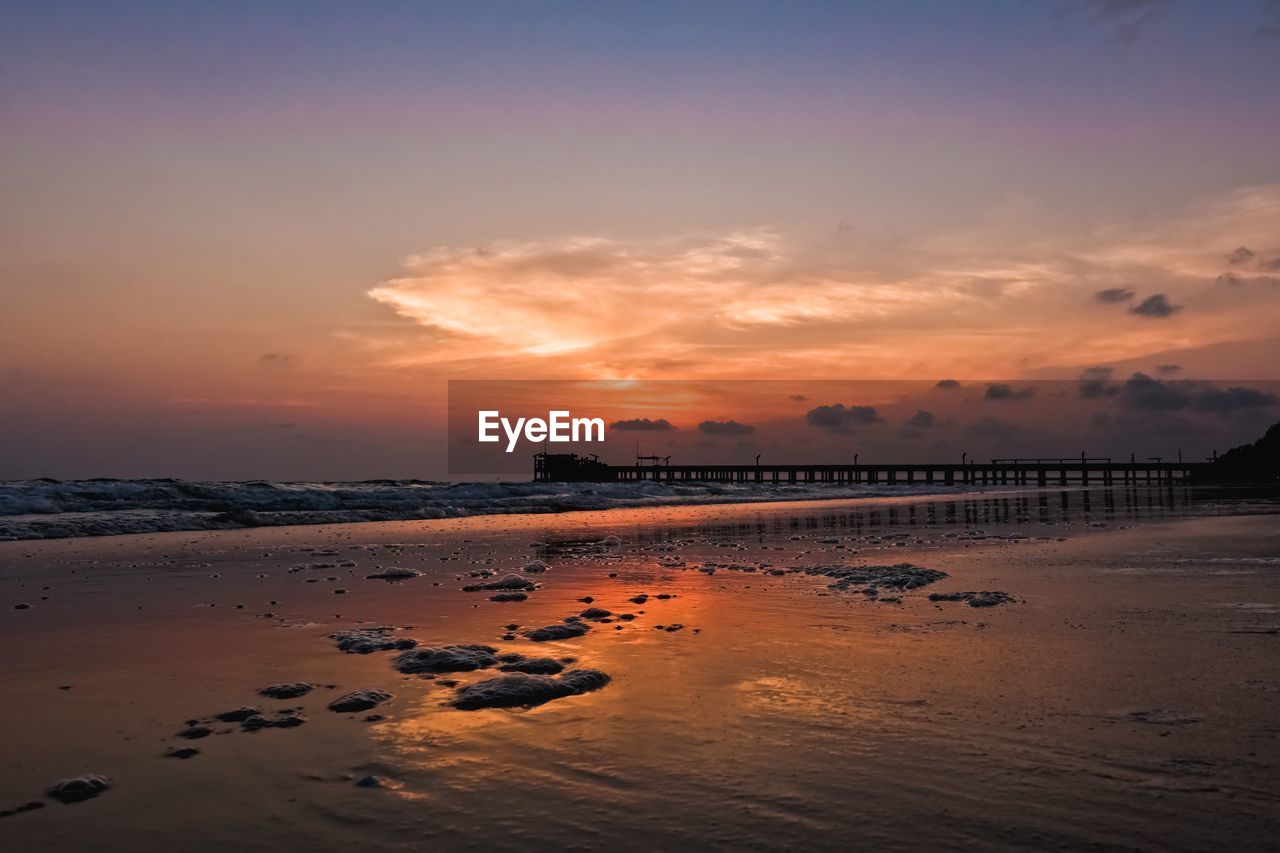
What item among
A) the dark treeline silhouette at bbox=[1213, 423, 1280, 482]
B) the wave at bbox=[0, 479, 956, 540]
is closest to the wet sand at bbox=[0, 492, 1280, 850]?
the wave at bbox=[0, 479, 956, 540]

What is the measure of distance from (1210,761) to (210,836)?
4.77 meters

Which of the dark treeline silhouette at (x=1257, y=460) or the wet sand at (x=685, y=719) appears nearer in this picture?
the wet sand at (x=685, y=719)

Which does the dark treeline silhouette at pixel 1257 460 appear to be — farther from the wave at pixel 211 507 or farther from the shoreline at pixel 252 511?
the wave at pixel 211 507

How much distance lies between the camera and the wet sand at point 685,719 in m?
3.76

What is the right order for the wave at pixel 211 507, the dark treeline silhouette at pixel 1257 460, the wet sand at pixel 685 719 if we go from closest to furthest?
the wet sand at pixel 685 719, the wave at pixel 211 507, the dark treeline silhouette at pixel 1257 460

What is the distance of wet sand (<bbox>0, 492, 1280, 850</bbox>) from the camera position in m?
3.76

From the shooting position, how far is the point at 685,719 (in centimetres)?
534

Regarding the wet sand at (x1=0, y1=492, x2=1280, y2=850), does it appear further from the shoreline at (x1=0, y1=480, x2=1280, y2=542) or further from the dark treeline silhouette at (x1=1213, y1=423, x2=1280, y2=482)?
the dark treeline silhouette at (x1=1213, y1=423, x2=1280, y2=482)

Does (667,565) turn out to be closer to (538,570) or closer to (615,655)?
(538,570)

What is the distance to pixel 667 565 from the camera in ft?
48.1

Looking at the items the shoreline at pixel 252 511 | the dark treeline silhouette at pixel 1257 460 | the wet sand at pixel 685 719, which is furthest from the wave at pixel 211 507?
the dark treeline silhouette at pixel 1257 460

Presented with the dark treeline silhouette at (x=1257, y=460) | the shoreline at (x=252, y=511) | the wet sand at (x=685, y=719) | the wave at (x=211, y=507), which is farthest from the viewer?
the dark treeline silhouette at (x=1257, y=460)

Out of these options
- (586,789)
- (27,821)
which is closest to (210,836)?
(27,821)

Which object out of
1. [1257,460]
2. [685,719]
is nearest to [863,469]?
[1257,460]
